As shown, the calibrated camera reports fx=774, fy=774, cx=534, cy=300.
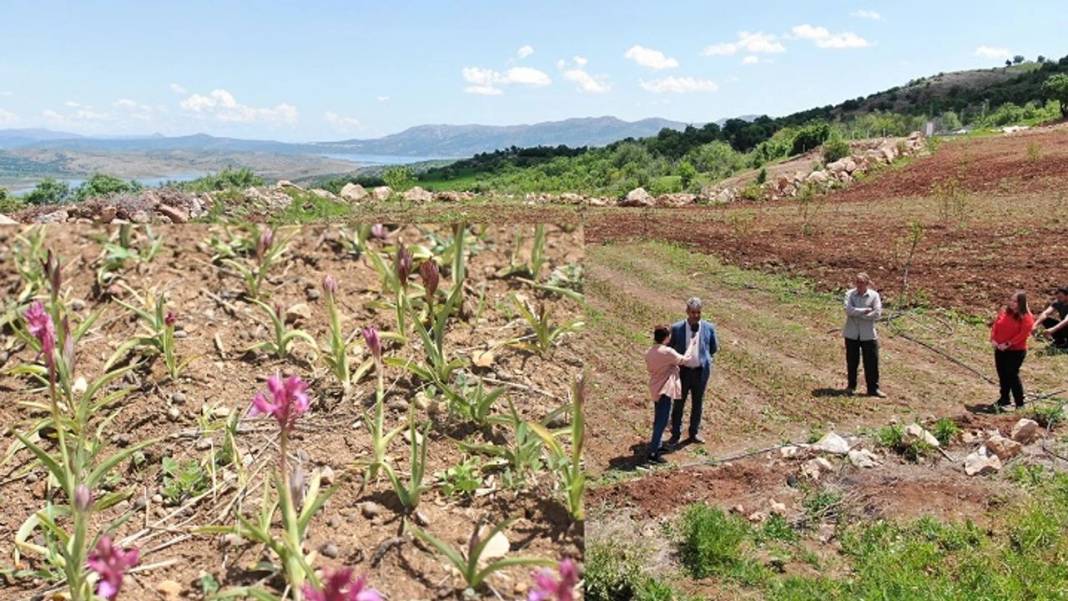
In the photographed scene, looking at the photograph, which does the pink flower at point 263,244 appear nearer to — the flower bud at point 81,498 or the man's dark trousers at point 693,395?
the flower bud at point 81,498

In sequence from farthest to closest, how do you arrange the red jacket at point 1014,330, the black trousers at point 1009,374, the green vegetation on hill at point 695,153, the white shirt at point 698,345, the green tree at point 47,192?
the green vegetation on hill at point 695,153, the green tree at point 47,192, the black trousers at point 1009,374, the red jacket at point 1014,330, the white shirt at point 698,345

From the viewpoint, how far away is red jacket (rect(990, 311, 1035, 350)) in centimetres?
775

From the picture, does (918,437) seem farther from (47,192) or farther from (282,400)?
(47,192)

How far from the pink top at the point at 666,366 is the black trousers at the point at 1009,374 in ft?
12.6

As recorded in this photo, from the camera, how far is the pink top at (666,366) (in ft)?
19.7

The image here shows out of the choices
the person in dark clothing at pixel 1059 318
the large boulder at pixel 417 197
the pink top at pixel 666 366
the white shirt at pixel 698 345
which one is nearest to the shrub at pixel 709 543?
the pink top at pixel 666 366

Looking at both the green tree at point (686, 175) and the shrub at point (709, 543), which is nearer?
the shrub at point (709, 543)

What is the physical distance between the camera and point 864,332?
8.28 m

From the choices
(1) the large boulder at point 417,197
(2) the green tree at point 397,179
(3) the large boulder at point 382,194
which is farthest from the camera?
(2) the green tree at point 397,179

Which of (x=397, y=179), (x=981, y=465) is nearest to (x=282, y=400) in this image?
(x=981, y=465)

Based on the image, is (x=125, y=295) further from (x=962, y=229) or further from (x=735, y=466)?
(x=962, y=229)

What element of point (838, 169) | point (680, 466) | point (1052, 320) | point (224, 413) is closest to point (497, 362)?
point (224, 413)

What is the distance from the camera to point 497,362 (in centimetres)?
186

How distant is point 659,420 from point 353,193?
13879 mm
